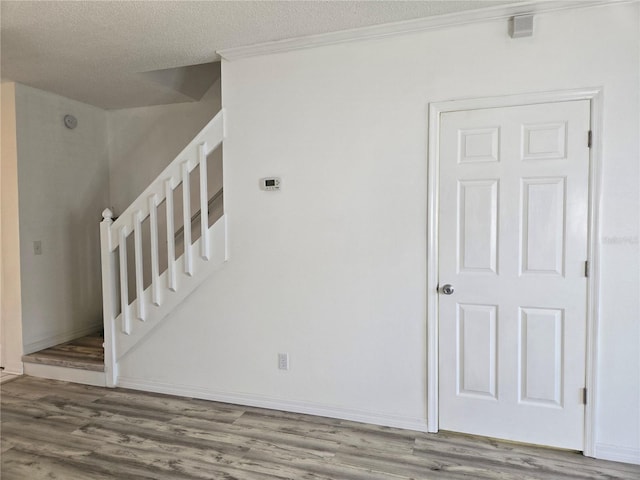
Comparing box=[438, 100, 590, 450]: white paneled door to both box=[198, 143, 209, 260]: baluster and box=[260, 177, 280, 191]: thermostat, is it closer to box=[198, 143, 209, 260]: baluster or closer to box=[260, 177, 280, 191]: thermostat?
box=[260, 177, 280, 191]: thermostat

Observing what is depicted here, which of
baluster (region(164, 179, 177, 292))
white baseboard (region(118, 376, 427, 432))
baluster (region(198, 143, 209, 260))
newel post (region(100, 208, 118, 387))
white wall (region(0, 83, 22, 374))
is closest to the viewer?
white baseboard (region(118, 376, 427, 432))

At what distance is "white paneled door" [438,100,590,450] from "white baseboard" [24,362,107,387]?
287 centimetres

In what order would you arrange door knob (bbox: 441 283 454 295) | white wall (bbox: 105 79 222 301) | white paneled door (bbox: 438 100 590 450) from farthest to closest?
white wall (bbox: 105 79 222 301), door knob (bbox: 441 283 454 295), white paneled door (bbox: 438 100 590 450)

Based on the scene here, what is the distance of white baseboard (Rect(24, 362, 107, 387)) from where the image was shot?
11.0ft

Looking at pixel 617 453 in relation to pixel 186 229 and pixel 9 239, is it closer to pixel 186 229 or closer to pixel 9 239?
pixel 186 229

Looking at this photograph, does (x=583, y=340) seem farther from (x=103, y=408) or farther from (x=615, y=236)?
(x=103, y=408)

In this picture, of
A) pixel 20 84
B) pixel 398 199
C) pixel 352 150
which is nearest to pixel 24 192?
pixel 20 84

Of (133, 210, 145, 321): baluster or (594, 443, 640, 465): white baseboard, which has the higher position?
(133, 210, 145, 321): baluster

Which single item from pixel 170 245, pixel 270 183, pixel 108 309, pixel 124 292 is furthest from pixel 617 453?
pixel 108 309

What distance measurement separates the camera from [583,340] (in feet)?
7.48

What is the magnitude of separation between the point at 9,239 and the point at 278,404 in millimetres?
2940

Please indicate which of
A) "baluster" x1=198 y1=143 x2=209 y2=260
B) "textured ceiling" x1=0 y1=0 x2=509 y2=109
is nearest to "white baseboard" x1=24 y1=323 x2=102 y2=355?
"baluster" x1=198 y1=143 x2=209 y2=260

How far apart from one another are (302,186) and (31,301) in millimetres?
2935

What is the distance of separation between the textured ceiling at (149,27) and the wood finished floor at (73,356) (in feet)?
8.23
